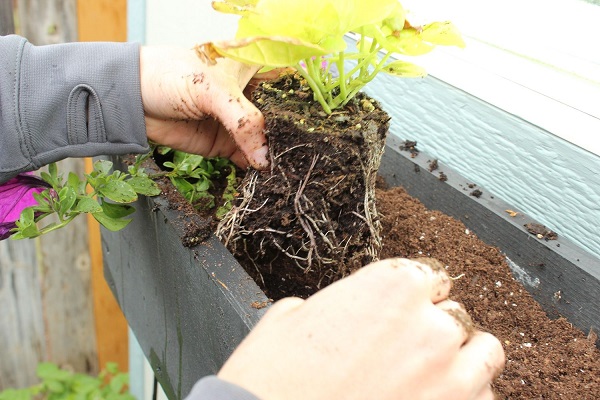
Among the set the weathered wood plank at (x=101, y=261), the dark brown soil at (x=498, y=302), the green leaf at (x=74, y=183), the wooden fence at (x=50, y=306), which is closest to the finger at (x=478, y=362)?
the dark brown soil at (x=498, y=302)

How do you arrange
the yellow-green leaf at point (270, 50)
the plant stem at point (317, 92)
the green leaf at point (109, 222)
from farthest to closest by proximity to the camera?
the green leaf at point (109, 222) → the plant stem at point (317, 92) → the yellow-green leaf at point (270, 50)

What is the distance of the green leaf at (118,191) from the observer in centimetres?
68

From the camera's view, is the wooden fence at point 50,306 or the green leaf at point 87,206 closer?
the green leaf at point 87,206

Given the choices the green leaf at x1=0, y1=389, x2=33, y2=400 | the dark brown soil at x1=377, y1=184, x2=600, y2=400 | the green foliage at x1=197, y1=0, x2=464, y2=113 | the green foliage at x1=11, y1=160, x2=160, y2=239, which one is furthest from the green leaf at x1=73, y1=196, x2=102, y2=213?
the green leaf at x1=0, y1=389, x2=33, y2=400

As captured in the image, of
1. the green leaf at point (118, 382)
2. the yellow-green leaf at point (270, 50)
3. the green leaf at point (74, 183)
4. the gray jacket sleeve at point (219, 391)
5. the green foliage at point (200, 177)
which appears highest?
the yellow-green leaf at point (270, 50)

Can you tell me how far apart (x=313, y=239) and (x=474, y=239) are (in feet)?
0.87

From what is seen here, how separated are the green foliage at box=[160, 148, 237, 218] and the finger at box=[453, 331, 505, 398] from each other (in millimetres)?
395

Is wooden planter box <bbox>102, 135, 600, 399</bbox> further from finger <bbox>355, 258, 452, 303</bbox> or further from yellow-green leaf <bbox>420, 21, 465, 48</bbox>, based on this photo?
yellow-green leaf <bbox>420, 21, 465, 48</bbox>

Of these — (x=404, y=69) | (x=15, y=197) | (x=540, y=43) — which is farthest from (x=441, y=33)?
(x=15, y=197)

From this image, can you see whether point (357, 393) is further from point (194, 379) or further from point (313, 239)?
point (194, 379)

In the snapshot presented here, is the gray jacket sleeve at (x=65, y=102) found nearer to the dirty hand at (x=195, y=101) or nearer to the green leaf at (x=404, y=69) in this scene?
the dirty hand at (x=195, y=101)

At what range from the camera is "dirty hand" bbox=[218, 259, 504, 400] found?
0.41 meters

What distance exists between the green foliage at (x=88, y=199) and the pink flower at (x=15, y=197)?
0.04 feet

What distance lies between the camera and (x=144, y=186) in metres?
0.72
